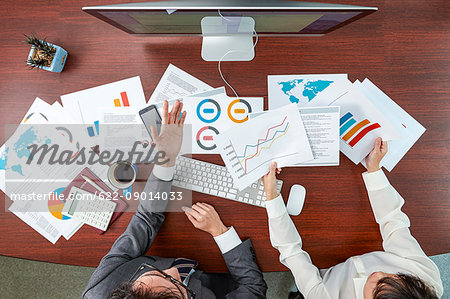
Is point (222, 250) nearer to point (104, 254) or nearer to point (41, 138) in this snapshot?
point (104, 254)

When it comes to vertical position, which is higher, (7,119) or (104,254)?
(7,119)

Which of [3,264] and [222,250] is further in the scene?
[3,264]

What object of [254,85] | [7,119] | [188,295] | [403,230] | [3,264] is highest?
[254,85]

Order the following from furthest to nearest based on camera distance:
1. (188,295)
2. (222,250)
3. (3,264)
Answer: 1. (3,264)
2. (222,250)
3. (188,295)

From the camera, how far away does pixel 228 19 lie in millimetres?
825

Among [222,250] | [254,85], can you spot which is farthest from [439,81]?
[222,250]

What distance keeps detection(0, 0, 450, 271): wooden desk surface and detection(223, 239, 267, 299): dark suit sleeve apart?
0.13 ft

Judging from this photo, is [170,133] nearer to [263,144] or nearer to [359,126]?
[263,144]

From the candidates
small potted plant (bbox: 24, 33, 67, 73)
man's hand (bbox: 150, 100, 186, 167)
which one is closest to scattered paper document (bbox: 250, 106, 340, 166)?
man's hand (bbox: 150, 100, 186, 167)

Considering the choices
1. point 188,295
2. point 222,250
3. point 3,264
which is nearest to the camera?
point 188,295

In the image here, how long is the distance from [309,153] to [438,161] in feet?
1.57

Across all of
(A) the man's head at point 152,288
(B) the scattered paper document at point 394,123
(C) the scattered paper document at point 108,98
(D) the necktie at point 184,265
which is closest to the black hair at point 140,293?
(A) the man's head at point 152,288

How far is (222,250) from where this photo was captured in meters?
0.95

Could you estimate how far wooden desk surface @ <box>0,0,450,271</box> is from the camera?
979 millimetres
